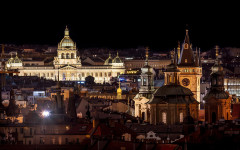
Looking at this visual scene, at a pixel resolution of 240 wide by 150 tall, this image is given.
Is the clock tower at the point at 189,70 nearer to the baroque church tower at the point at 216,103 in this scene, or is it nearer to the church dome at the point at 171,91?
the baroque church tower at the point at 216,103

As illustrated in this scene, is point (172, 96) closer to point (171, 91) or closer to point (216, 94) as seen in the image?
point (171, 91)

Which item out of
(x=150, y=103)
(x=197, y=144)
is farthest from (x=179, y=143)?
(x=150, y=103)

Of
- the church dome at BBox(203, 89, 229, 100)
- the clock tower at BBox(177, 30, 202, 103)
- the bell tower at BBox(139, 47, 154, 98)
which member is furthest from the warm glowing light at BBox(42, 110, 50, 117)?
the church dome at BBox(203, 89, 229, 100)

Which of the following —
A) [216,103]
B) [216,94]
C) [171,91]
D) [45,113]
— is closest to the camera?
[171,91]

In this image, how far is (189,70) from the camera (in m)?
110

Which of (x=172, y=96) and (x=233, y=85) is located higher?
(x=172, y=96)

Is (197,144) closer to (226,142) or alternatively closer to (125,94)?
(226,142)

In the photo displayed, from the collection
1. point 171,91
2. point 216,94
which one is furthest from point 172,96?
point 216,94

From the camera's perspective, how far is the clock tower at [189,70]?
354ft

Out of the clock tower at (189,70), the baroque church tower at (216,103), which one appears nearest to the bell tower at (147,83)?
the baroque church tower at (216,103)

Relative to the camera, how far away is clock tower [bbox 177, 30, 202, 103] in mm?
108000

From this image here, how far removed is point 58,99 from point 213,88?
1230 centimetres

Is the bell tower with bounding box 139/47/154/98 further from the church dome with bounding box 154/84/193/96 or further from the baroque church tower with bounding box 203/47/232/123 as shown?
the baroque church tower with bounding box 203/47/232/123

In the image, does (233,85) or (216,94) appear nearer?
(216,94)
